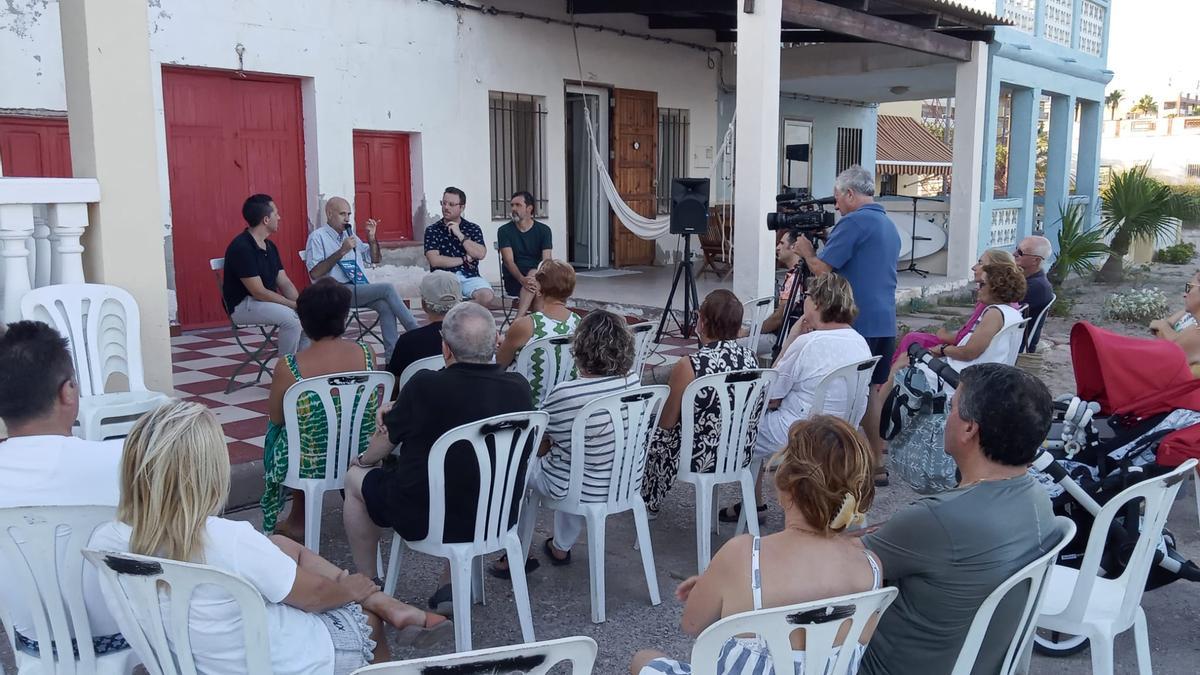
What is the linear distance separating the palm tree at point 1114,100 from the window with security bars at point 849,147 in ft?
153

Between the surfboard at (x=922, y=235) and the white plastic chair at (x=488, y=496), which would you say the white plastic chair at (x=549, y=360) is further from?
the surfboard at (x=922, y=235)

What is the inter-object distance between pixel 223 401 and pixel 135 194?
161 cm

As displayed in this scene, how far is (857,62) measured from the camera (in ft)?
34.3

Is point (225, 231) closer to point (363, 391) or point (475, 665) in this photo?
point (363, 391)

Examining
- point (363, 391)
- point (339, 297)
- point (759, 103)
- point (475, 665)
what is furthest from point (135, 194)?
point (759, 103)

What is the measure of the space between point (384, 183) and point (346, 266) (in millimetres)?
2587

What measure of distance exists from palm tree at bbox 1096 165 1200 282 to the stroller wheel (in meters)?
10.3

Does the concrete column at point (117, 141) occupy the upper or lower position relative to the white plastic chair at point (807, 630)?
upper

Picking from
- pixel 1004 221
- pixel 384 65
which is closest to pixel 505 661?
pixel 384 65

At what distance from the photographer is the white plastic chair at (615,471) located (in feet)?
9.53

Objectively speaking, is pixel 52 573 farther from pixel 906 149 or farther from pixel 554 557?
pixel 906 149

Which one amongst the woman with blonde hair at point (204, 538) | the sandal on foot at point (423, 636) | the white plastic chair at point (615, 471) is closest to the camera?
the woman with blonde hair at point (204, 538)

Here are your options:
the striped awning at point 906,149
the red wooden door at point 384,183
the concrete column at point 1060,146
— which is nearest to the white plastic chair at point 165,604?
the red wooden door at point 384,183

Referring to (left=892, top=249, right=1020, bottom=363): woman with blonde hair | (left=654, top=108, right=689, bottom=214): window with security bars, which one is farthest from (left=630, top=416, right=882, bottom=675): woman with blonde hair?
(left=654, top=108, right=689, bottom=214): window with security bars
